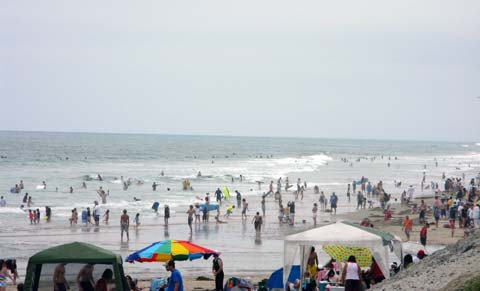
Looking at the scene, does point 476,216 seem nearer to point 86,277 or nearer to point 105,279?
point 105,279

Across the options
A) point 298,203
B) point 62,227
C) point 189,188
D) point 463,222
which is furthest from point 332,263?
point 189,188

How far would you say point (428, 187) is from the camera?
56125mm

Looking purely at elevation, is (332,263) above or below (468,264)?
below

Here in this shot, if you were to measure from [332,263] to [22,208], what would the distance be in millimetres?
27430

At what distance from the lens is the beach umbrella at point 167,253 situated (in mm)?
14133

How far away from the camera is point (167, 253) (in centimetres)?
1416

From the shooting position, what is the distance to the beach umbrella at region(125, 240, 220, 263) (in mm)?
14133

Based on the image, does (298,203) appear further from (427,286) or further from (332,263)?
(427,286)

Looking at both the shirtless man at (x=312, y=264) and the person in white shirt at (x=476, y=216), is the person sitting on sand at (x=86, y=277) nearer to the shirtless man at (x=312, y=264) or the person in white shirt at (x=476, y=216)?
the shirtless man at (x=312, y=264)

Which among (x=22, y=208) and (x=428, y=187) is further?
(x=428, y=187)

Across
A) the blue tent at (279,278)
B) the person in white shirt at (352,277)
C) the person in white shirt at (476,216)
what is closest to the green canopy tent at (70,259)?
the person in white shirt at (352,277)

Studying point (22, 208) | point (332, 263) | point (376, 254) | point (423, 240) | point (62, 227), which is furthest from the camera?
point (22, 208)

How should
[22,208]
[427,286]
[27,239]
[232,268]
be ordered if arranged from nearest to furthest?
[427,286], [232,268], [27,239], [22,208]

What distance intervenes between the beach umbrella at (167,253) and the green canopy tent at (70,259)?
3.62 meters
